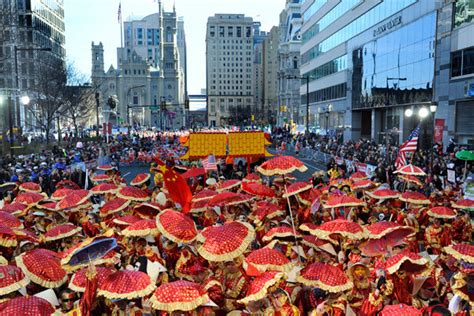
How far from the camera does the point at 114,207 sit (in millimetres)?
9242

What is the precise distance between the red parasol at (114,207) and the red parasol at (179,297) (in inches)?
196

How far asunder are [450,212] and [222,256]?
17.9ft

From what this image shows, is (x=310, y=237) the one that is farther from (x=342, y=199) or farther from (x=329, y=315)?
(x=329, y=315)

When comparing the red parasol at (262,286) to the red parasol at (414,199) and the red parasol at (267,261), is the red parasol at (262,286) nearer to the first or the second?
the red parasol at (267,261)

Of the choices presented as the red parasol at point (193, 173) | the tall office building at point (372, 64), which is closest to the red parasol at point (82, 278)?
the red parasol at point (193, 173)

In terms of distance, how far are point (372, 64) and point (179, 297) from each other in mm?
42942

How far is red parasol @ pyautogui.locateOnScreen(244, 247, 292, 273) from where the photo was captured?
17.5 ft

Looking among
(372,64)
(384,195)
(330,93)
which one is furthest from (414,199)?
(330,93)

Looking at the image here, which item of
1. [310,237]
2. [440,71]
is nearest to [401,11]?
[440,71]

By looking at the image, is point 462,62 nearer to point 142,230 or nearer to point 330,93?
point 142,230

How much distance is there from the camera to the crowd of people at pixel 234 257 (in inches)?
185

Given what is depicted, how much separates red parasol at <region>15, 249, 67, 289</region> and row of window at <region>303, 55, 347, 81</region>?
49.6m

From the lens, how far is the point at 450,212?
28.8ft

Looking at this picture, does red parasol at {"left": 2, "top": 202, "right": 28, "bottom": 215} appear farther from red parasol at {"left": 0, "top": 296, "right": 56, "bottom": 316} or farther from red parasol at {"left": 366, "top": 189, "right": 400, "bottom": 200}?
red parasol at {"left": 366, "top": 189, "right": 400, "bottom": 200}
